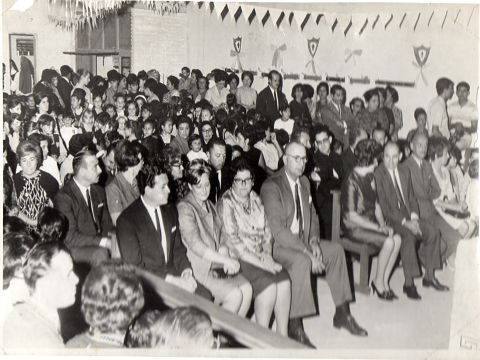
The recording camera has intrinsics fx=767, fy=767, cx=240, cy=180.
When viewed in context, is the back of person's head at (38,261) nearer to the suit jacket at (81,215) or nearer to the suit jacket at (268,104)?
the suit jacket at (81,215)

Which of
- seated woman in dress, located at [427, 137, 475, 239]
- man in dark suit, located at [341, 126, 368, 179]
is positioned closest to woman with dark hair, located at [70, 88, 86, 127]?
man in dark suit, located at [341, 126, 368, 179]

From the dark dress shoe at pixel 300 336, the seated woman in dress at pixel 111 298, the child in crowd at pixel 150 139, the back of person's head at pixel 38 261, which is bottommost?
the dark dress shoe at pixel 300 336

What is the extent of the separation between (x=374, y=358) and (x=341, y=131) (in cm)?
121

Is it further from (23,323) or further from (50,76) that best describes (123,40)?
(23,323)

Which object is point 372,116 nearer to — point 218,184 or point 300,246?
point 300,246

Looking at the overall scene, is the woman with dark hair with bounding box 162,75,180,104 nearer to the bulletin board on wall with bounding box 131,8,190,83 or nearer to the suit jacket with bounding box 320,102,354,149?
the bulletin board on wall with bounding box 131,8,190,83

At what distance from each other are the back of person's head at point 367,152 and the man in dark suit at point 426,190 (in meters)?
0.16

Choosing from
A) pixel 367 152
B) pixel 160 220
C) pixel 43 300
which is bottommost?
pixel 43 300

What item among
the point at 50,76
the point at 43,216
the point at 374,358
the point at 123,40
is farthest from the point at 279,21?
the point at 374,358

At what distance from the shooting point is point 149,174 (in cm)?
396

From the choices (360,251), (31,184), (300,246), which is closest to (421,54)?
(360,251)

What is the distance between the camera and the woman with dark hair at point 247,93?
4016 mm

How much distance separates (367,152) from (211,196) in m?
0.86

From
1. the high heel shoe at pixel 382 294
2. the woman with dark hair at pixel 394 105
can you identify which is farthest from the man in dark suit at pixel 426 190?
the high heel shoe at pixel 382 294
